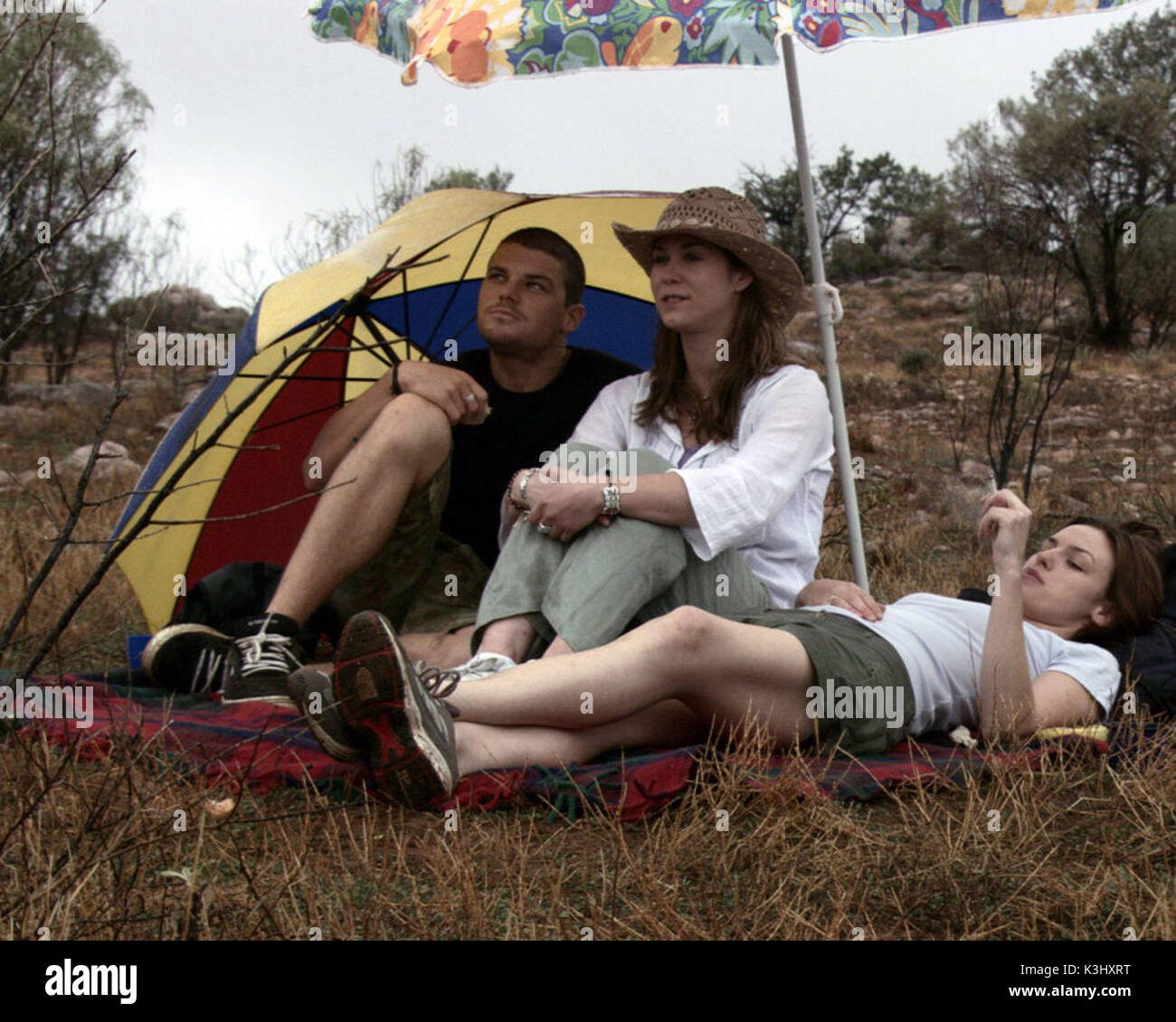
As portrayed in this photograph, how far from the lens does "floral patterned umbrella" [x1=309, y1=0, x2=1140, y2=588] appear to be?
2828 millimetres

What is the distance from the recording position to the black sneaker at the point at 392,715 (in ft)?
7.47

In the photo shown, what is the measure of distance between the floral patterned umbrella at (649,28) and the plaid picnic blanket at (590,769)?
149 centimetres

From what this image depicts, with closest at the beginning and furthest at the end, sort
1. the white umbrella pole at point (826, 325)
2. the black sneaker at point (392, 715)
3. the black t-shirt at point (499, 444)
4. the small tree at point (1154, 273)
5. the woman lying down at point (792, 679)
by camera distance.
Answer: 1. the black sneaker at point (392, 715)
2. the woman lying down at point (792, 679)
3. the white umbrella pole at point (826, 325)
4. the black t-shirt at point (499, 444)
5. the small tree at point (1154, 273)

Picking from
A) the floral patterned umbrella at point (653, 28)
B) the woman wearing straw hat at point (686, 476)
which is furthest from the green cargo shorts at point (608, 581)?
the floral patterned umbrella at point (653, 28)

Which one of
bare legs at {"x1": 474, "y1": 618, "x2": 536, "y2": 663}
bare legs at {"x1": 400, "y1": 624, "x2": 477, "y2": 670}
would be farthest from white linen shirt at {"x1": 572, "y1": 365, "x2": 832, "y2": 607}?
bare legs at {"x1": 400, "y1": 624, "x2": 477, "y2": 670}

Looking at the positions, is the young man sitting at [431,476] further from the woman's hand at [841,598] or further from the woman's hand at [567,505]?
the woman's hand at [841,598]

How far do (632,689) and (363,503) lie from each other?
1187mm

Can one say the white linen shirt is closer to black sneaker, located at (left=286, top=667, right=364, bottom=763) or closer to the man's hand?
the man's hand

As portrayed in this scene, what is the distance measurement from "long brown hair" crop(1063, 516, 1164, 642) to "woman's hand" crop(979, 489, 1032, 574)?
15.3 inches

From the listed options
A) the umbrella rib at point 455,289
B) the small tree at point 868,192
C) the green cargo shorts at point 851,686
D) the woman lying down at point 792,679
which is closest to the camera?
the woman lying down at point 792,679

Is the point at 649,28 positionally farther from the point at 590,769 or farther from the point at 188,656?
the point at 188,656

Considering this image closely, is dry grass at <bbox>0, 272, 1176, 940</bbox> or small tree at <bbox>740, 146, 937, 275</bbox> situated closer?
dry grass at <bbox>0, 272, 1176, 940</bbox>
